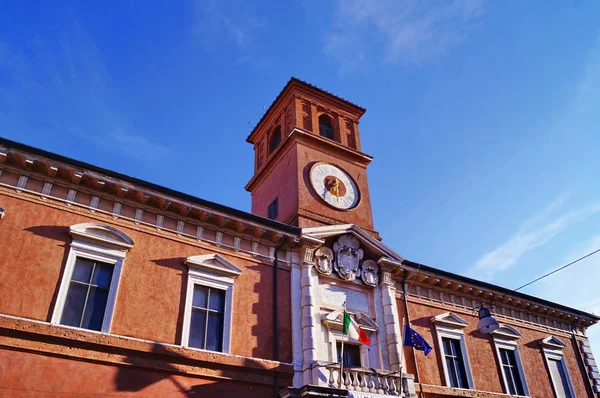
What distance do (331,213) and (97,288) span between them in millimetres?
9621

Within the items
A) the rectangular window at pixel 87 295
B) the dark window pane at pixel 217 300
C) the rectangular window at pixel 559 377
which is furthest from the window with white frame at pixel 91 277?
the rectangular window at pixel 559 377

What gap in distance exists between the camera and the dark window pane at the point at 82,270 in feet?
45.9

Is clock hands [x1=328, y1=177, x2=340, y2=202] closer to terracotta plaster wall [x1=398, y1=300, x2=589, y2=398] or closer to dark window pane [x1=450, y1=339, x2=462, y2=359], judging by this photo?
terracotta plaster wall [x1=398, y1=300, x2=589, y2=398]

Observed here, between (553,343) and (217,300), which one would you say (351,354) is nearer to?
(217,300)

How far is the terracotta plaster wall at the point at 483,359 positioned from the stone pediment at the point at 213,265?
21.6ft

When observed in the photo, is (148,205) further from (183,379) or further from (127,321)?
(183,379)

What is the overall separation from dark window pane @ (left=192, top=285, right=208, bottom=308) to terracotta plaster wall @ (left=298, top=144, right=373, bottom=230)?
573cm

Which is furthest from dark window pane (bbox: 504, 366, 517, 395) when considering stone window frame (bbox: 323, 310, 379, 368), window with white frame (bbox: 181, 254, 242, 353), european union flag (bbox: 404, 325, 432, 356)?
window with white frame (bbox: 181, 254, 242, 353)

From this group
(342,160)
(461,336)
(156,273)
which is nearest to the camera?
(156,273)

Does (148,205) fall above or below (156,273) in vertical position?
above

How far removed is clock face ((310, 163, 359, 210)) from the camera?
21141 mm

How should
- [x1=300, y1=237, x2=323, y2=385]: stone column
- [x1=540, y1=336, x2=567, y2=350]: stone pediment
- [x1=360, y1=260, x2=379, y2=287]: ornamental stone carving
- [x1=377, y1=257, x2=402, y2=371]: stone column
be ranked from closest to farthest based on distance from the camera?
[x1=300, y1=237, x2=323, y2=385]: stone column → [x1=377, y1=257, x2=402, y2=371]: stone column → [x1=360, y1=260, x2=379, y2=287]: ornamental stone carving → [x1=540, y1=336, x2=567, y2=350]: stone pediment

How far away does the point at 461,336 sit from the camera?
19906mm

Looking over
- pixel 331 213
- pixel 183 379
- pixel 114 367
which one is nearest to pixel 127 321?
pixel 114 367
